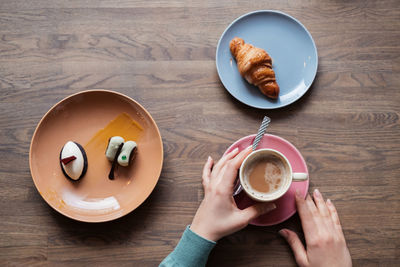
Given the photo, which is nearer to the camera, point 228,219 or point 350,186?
point 228,219

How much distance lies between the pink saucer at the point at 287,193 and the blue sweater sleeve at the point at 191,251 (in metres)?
0.18

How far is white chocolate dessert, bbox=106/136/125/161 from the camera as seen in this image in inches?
47.4

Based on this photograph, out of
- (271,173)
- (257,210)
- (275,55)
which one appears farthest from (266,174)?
(275,55)

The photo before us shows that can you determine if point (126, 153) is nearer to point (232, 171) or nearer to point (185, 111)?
point (185, 111)

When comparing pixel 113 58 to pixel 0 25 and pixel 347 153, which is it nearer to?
pixel 0 25

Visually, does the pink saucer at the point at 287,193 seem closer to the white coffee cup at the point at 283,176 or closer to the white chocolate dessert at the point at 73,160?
the white coffee cup at the point at 283,176

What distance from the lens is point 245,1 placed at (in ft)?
4.34

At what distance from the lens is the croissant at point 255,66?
121cm

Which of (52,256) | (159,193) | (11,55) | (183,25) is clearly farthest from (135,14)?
(52,256)

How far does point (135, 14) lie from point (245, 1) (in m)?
0.41

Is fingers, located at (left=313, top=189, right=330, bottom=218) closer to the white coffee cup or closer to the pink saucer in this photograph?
the pink saucer

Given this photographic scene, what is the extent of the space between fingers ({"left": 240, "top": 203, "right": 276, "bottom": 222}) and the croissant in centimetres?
Answer: 38

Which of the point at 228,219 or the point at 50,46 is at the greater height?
the point at 50,46

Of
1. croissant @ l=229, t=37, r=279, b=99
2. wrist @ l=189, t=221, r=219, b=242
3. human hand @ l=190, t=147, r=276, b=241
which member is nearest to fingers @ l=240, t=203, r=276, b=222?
human hand @ l=190, t=147, r=276, b=241
